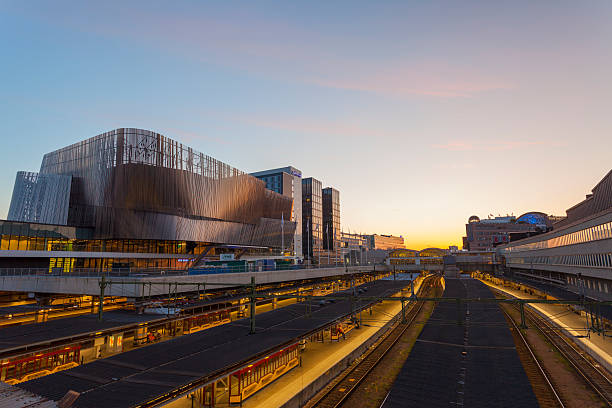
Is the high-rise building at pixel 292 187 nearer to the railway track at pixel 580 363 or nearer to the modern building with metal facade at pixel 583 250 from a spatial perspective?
the modern building with metal facade at pixel 583 250

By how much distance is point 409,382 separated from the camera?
22.3m

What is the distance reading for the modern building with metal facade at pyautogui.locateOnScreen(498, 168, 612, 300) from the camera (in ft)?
139

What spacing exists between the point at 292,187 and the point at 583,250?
127407 mm

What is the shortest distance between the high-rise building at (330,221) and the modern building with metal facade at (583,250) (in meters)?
101

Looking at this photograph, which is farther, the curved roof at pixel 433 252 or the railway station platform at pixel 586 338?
the curved roof at pixel 433 252

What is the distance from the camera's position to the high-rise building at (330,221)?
18638cm

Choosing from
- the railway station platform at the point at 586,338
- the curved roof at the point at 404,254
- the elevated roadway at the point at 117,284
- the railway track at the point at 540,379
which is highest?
the curved roof at the point at 404,254

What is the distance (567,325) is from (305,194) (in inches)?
5588

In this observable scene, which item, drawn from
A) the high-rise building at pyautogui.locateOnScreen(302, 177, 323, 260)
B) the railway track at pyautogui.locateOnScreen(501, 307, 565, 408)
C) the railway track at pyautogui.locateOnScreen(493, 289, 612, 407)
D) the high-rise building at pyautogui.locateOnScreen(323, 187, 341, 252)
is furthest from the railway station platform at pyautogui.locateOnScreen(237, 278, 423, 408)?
the high-rise building at pyautogui.locateOnScreen(323, 187, 341, 252)

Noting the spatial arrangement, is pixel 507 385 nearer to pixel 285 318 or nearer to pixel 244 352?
pixel 244 352

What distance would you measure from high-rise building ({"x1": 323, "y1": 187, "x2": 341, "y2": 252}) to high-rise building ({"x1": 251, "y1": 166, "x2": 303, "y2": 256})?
2301 cm

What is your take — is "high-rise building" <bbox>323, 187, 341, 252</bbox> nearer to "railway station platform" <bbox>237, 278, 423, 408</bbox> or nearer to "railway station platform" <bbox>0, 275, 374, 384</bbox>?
"railway station platform" <bbox>237, 278, 423, 408</bbox>

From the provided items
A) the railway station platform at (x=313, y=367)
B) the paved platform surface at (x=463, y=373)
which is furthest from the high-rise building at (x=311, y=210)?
the paved platform surface at (x=463, y=373)

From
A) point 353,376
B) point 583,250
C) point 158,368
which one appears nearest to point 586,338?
point 583,250
